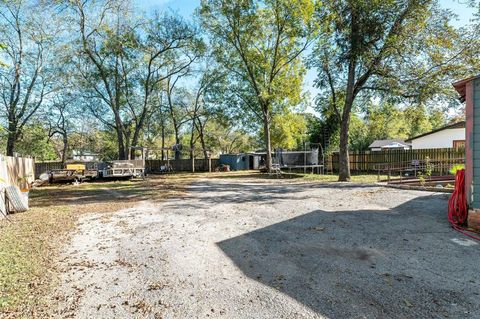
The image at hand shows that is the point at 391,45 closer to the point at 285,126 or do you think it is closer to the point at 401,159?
the point at 401,159

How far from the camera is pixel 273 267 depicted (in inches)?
148

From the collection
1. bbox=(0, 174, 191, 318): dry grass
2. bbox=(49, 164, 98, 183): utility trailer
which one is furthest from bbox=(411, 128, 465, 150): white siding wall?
bbox=(49, 164, 98, 183): utility trailer

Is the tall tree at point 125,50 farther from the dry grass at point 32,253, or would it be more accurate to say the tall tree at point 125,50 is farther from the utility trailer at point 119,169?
the dry grass at point 32,253

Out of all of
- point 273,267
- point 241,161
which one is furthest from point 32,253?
point 241,161

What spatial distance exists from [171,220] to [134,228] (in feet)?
2.96

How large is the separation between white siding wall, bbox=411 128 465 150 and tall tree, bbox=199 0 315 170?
36.8 ft

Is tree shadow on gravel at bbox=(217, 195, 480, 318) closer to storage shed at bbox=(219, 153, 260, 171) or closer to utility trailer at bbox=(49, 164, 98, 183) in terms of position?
utility trailer at bbox=(49, 164, 98, 183)

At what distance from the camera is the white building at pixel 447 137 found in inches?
853

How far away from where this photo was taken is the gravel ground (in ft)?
9.14

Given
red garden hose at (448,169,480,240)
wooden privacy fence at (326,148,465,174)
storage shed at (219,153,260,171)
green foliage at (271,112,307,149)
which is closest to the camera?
red garden hose at (448,169,480,240)

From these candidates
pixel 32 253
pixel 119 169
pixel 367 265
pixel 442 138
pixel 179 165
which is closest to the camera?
pixel 367 265

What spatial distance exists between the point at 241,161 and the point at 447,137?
2354 centimetres

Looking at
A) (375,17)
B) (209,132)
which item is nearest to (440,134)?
(375,17)

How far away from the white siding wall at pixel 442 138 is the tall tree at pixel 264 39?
11.2 meters
